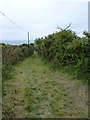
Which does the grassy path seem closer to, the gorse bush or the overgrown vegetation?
the overgrown vegetation

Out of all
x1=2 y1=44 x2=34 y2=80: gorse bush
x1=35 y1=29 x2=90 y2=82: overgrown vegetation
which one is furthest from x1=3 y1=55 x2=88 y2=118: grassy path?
x1=2 y1=44 x2=34 y2=80: gorse bush

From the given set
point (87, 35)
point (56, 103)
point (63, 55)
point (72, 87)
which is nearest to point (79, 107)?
point (56, 103)

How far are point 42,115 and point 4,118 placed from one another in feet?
2.63

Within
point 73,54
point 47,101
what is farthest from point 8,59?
point 47,101

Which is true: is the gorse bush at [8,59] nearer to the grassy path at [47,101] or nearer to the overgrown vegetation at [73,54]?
the grassy path at [47,101]

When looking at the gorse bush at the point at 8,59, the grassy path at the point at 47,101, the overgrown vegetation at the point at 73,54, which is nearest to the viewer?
the grassy path at the point at 47,101

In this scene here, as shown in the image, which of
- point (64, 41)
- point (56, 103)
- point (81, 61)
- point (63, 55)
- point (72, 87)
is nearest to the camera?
point (56, 103)

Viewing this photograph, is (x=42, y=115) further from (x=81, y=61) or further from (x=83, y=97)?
(x=81, y=61)

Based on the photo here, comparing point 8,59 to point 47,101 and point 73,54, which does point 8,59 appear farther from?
point 47,101

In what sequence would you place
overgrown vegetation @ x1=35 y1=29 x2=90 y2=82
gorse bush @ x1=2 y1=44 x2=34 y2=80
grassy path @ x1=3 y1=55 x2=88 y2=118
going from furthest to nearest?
1. gorse bush @ x1=2 y1=44 x2=34 y2=80
2. overgrown vegetation @ x1=35 y1=29 x2=90 y2=82
3. grassy path @ x1=3 y1=55 x2=88 y2=118

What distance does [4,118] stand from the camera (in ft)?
10.7

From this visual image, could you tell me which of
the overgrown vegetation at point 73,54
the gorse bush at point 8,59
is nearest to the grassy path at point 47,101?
the overgrown vegetation at point 73,54

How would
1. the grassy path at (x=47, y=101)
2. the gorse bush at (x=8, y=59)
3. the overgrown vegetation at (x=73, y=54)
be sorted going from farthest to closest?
1. the gorse bush at (x=8, y=59)
2. the overgrown vegetation at (x=73, y=54)
3. the grassy path at (x=47, y=101)

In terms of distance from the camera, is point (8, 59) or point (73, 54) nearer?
point (73, 54)
